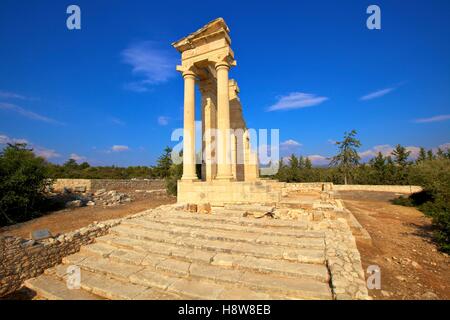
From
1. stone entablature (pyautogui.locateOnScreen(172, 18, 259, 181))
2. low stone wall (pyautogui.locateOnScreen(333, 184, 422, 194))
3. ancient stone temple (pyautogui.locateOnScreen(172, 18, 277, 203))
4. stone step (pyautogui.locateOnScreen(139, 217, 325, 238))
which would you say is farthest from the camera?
low stone wall (pyautogui.locateOnScreen(333, 184, 422, 194))

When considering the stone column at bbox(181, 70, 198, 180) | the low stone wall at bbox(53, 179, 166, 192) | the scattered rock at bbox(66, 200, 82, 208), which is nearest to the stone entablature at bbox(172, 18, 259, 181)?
the stone column at bbox(181, 70, 198, 180)

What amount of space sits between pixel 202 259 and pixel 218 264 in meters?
0.36

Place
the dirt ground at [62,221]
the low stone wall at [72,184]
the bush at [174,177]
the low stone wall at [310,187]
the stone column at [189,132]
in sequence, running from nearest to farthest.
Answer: the dirt ground at [62,221] < the stone column at [189,132] < the bush at [174,177] < the low stone wall at [310,187] < the low stone wall at [72,184]

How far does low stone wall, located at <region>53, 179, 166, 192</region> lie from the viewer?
2145 centimetres

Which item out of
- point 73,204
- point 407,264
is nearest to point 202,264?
point 407,264

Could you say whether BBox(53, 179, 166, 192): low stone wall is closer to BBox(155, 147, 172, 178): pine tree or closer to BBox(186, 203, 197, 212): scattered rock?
BBox(155, 147, 172, 178): pine tree

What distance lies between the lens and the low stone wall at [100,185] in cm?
2145

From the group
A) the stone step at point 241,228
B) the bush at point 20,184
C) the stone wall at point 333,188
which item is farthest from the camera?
the stone wall at point 333,188

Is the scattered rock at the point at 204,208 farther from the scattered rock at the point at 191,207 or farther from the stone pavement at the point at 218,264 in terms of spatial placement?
the stone pavement at the point at 218,264

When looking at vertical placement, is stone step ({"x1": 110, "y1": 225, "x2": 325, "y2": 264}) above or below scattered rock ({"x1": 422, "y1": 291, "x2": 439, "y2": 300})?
above

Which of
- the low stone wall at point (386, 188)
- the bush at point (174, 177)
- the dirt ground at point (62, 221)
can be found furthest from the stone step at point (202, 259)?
the low stone wall at point (386, 188)

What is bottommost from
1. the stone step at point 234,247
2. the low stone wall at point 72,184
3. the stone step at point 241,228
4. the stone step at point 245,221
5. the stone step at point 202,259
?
→ the stone step at point 202,259
